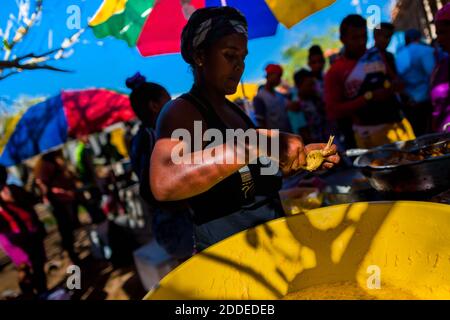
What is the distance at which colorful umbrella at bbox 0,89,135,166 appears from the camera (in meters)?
4.36

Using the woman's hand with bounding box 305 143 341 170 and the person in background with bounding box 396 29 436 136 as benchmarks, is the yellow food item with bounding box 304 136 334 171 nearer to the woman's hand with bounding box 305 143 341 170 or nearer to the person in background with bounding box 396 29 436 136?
the woman's hand with bounding box 305 143 341 170

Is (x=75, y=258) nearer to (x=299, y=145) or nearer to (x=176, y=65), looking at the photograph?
(x=176, y=65)

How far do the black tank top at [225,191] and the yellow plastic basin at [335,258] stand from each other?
16 centimetres

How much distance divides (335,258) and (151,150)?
1.36 metres

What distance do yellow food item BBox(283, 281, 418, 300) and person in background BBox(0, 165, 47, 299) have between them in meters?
3.51

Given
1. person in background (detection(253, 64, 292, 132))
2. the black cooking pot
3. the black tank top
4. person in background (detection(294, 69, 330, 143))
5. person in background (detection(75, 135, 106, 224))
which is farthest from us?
person in background (detection(75, 135, 106, 224))

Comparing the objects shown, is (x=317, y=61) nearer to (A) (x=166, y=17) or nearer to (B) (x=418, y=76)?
(B) (x=418, y=76)

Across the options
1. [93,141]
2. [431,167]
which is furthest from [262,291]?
[93,141]

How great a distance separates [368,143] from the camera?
2559mm

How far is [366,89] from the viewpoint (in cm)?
253

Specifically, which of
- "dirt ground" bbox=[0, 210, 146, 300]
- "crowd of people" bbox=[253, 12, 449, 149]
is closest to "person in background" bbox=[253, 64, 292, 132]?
"crowd of people" bbox=[253, 12, 449, 149]

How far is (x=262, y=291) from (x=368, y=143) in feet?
6.24

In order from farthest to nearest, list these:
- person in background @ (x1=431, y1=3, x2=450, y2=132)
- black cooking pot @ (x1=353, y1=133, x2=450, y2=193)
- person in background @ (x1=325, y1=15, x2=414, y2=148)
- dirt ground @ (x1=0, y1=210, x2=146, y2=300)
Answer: dirt ground @ (x1=0, y1=210, x2=146, y2=300), person in background @ (x1=325, y1=15, x2=414, y2=148), person in background @ (x1=431, y1=3, x2=450, y2=132), black cooking pot @ (x1=353, y1=133, x2=450, y2=193)

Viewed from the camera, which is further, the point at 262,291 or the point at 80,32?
the point at 80,32
